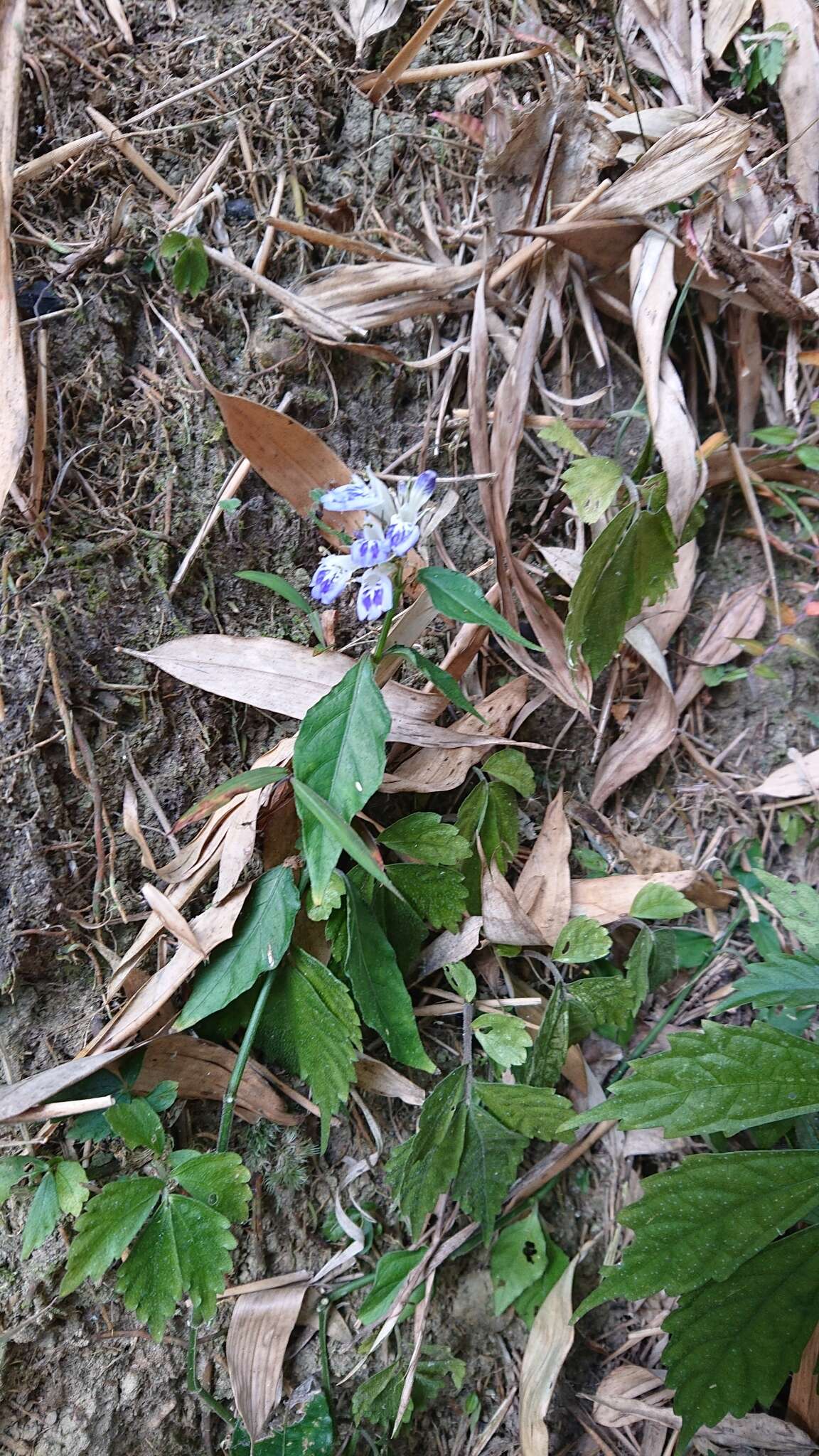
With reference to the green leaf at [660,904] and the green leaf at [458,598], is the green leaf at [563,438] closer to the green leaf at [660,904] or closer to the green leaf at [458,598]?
the green leaf at [458,598]

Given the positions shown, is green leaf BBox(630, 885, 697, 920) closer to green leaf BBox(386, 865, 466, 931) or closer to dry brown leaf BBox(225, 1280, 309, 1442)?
green leaf BBox(386, 865, 466, 931)

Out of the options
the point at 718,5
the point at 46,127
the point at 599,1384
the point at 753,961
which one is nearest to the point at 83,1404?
the point at 599,1384

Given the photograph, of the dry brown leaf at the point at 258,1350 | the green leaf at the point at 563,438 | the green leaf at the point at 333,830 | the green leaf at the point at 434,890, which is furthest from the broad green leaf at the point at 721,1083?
the green leaf at the point at 563,438

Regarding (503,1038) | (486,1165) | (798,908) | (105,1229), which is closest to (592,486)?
(798,908)

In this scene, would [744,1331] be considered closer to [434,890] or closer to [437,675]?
[434,890]

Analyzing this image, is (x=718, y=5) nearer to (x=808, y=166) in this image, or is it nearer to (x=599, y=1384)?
(x=808, y=166)

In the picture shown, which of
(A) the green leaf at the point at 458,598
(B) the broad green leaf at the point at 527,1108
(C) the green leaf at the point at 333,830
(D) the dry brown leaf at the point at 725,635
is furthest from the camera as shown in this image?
(D) the dry brown leaf at the point at 725,635

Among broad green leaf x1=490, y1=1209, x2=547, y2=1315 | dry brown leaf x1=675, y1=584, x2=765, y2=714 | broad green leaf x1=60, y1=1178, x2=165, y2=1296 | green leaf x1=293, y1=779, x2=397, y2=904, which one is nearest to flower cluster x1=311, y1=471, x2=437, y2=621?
green leaf x1=293, y1=779, x2=397, y2=904
